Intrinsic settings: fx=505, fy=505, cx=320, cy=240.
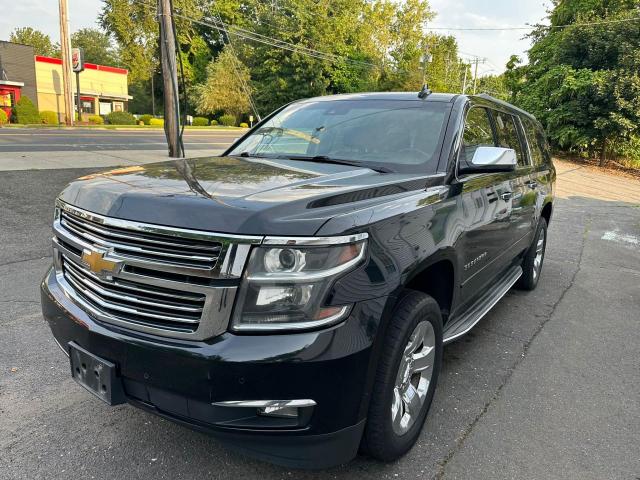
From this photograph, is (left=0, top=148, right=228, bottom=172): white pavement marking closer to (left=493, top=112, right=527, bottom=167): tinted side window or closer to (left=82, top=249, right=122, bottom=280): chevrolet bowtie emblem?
(left=82, top=249, right=122, bottom=280): chevrolet bowtie emblem

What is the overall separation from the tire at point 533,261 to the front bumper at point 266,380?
373 cm

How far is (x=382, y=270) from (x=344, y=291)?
243 millimetres

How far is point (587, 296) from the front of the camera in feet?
18.1

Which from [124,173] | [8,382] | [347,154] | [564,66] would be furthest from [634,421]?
[564,66]

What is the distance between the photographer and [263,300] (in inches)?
74.9

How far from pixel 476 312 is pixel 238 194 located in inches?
83.5

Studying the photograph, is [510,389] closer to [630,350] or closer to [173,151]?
[630,350]

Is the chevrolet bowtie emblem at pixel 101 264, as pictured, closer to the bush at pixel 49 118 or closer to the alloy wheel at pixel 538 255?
the alloy wheel at pixel 538 255

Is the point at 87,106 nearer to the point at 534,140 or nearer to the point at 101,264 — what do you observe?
the point at 534,140

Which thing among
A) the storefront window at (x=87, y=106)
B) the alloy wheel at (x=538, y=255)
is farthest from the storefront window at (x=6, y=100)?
the alloy wheel at (x=538, y=255)

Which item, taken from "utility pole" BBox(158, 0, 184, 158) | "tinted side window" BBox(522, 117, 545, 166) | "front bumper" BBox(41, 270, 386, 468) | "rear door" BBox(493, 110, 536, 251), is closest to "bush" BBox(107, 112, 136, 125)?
"utility pole" BBox(158, 0, 184, 158)

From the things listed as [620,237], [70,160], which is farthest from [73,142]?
[620,237]

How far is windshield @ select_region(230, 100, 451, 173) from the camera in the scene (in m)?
3.23

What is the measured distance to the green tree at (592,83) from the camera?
66.1ft
